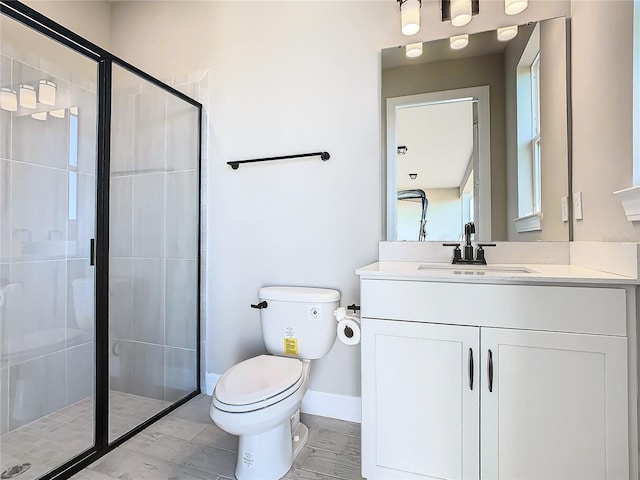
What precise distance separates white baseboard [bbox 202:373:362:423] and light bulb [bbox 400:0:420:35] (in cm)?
188

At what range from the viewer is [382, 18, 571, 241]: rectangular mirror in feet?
5.18

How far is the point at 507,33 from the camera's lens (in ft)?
5.37

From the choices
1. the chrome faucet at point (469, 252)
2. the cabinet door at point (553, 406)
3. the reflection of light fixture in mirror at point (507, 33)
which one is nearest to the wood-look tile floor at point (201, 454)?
the cabinet door at point (553, 406)

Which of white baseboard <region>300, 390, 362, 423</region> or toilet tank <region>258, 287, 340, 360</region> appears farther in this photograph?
white baseboard <region>300, 390, 362, 423</region>

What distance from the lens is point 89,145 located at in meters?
1.71

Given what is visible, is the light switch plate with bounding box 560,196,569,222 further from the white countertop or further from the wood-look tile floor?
the wood-look tile floor

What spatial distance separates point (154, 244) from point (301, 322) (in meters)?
1.01

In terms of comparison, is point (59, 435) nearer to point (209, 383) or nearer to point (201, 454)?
point (201, 454)

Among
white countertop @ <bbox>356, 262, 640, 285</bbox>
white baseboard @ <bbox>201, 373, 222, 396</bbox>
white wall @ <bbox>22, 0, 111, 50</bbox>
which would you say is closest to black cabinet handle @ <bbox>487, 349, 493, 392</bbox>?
white countertop @ <bbox>356, 262, 640, 285</bbox>

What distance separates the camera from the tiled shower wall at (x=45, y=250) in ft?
5.35

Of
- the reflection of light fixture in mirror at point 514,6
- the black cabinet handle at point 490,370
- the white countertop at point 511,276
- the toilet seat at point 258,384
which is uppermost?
the reflection of light fixture in mirror at point 514,6

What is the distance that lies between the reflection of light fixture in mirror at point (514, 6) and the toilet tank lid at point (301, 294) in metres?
1.52

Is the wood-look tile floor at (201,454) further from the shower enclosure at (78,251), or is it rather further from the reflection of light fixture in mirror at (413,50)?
the reflection of light fixture in mirror at (413,50)

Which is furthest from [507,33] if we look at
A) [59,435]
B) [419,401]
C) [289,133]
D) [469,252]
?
[59,435]
